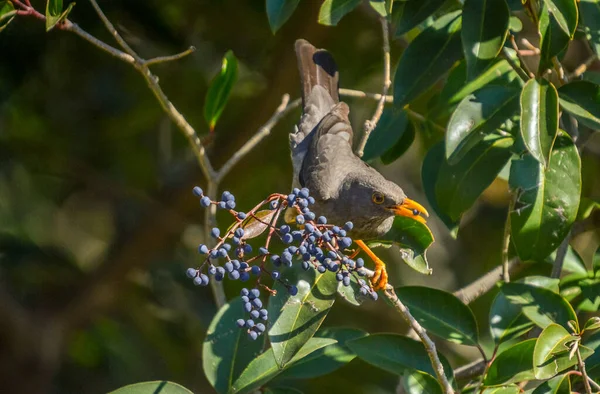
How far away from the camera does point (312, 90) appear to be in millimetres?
4824

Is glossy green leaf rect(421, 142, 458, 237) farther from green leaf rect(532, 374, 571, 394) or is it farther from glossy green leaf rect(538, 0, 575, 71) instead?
green leaf rect(532, 374, 571, 394)

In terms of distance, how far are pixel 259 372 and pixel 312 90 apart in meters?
2.02

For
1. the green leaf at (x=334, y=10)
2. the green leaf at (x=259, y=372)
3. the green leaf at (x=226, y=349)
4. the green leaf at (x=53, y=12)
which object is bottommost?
the green leaf at (x=259, y=372)

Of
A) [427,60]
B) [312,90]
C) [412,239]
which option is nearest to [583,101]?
[427,60]

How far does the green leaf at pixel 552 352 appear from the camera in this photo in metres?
2.78

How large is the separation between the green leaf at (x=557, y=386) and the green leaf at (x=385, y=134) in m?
1.37

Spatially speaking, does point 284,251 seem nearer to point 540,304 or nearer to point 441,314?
point 441,314

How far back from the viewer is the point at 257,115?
5926mm

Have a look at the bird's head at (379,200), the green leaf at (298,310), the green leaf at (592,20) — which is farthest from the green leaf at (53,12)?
the green leaf at (592,20)

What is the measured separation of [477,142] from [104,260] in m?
3.58

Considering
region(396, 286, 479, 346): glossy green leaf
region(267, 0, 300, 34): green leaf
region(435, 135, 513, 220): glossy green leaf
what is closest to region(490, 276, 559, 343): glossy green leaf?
region(396, 286, 479, 346): glossy green leaf

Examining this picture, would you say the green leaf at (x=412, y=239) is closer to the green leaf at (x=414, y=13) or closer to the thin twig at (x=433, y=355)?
the thin twig at (x=433, y=355)

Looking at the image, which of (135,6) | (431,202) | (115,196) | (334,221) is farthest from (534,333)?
(115,196)

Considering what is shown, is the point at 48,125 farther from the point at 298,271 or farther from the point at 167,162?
the point at 298,271
